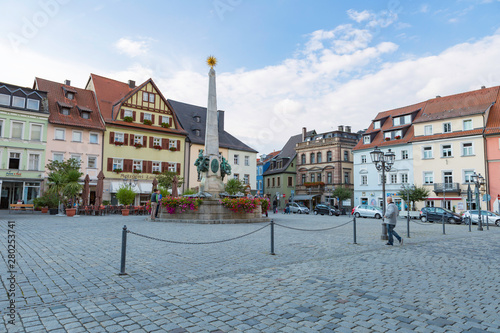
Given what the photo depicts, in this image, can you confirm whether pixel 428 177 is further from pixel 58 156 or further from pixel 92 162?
pixel 58 156

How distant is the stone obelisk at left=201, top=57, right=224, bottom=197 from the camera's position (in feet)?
70.7

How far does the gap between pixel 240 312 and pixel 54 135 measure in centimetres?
3834

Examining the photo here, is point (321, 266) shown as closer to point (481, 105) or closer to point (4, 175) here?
point (4, 175)

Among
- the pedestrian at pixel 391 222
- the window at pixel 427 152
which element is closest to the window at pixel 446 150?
the window at pixel 427 152

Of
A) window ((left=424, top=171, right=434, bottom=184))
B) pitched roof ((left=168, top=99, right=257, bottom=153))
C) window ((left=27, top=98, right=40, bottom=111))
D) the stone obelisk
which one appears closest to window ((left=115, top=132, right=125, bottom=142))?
window ((left=27, top=98, right=40, bottom=111))

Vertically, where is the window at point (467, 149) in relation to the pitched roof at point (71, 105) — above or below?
below

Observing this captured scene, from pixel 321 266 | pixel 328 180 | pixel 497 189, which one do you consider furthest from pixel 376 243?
pixel 328 180

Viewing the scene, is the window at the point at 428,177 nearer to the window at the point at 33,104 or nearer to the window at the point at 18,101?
the window at the point at 33,104

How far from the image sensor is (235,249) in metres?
9.77

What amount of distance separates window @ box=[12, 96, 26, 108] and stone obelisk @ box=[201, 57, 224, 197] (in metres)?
23.5

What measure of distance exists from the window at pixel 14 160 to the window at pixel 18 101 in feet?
15.8

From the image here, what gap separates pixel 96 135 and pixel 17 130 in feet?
24.0

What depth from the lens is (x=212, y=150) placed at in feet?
72.4

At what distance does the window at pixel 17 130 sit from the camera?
3491 centimetres
